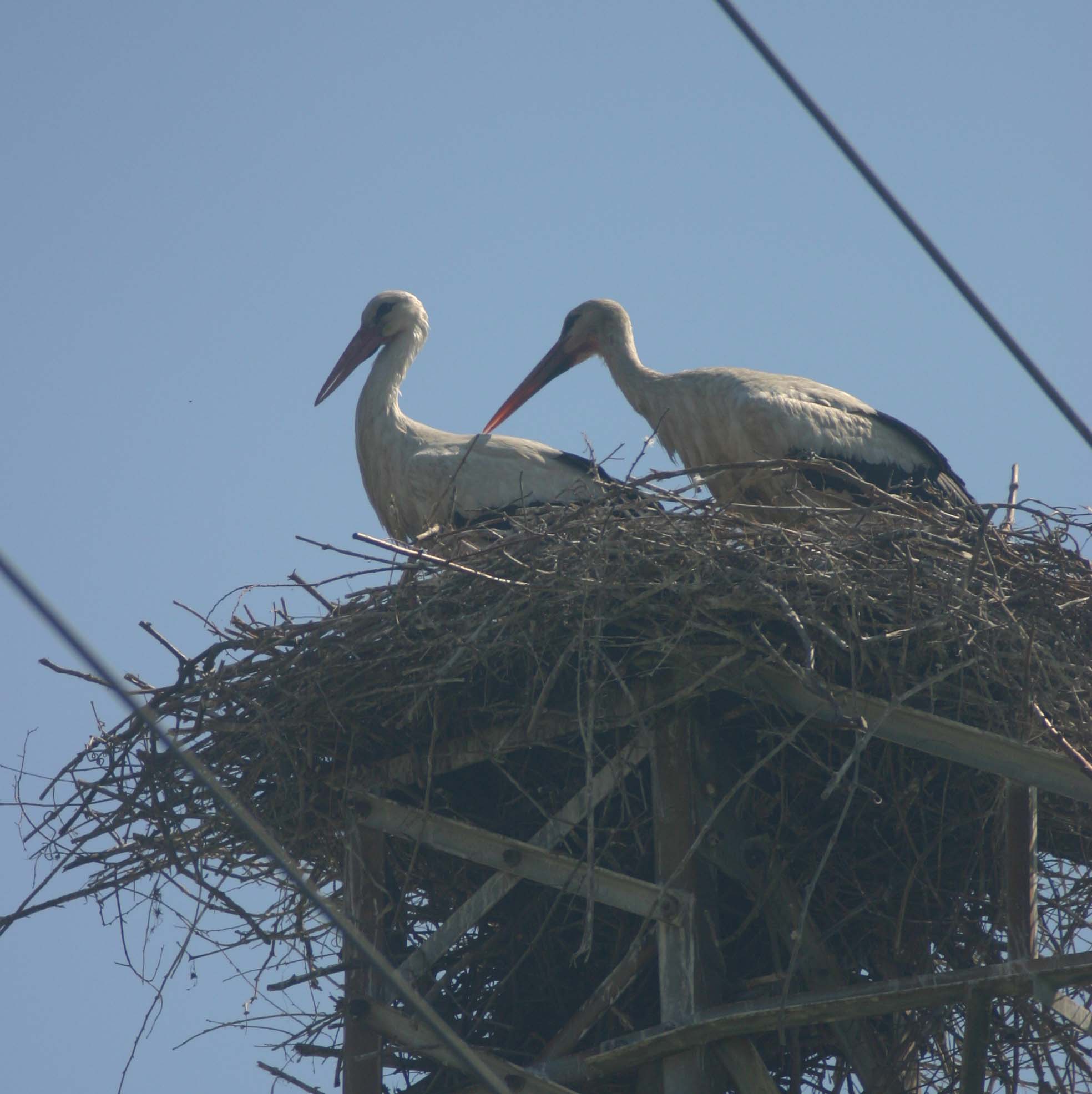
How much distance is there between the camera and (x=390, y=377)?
28.0 ft

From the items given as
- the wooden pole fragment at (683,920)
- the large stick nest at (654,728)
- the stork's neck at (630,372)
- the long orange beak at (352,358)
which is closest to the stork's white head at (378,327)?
the long orange beak at (352,358)

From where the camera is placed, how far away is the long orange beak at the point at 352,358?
891 centimetres

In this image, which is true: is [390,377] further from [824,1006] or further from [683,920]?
[824,1006]

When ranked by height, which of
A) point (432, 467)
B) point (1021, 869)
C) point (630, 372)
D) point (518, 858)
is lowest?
point (518, 858)

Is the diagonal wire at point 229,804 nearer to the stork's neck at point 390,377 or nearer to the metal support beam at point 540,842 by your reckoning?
the metal support beam at point 540,842

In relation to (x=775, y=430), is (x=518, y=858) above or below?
below

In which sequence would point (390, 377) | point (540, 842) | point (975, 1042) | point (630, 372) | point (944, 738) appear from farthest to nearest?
point (390, 377) → point (630, 372) → point (540, 842) → point (944, 738) → point (975, 1042)

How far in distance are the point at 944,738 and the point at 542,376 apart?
449cm

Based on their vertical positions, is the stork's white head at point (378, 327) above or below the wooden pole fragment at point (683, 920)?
above

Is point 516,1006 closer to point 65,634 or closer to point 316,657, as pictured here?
point 316,657

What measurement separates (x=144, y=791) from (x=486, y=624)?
45.1 inches

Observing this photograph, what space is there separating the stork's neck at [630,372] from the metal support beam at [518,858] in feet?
9.73

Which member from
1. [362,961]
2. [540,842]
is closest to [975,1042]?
[540,842]

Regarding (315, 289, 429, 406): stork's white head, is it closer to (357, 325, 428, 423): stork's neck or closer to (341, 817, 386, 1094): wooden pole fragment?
(357, 325, 428, 423): stork's neck
